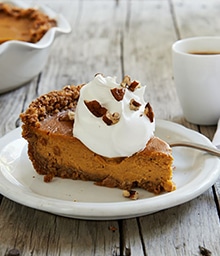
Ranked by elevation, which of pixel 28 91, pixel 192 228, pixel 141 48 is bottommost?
pixel 141 48

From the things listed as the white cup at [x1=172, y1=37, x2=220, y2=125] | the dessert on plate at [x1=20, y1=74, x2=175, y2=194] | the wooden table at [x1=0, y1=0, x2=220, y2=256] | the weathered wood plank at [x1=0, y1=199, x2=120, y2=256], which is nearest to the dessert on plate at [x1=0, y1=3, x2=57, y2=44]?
the wooden table at [x1=0, y1=0, x2=220, y2=256]

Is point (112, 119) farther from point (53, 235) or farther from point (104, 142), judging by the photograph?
point (53, 235)

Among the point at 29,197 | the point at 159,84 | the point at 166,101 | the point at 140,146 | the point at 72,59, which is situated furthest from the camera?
the point at 72,59

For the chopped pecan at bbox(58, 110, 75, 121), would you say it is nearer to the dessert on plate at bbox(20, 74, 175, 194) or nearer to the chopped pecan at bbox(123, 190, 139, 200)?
the dessert on plate at bbox(20, 74, 175, 194)

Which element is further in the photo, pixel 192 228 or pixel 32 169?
pixel 32 169

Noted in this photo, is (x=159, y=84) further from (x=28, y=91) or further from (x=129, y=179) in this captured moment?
(x=129, y=179)

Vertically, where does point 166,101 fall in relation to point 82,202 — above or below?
below

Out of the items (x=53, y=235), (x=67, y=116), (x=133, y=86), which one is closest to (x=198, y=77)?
(x=133, y=86)

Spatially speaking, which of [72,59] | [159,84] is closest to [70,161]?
[159,84]
